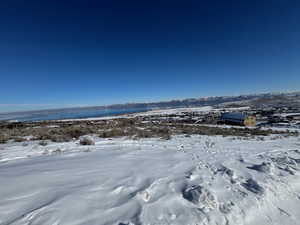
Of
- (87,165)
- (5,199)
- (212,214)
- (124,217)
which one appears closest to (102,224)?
(124,217)

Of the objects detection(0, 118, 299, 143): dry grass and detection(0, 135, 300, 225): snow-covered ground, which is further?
detection(0, 118, 299, 143): dry grass

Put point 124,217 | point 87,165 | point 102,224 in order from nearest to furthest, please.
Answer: point 102,224, point 124,217, point 87,165

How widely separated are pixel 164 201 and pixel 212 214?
824mm

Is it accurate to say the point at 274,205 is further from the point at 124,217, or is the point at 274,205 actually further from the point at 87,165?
the point at 87,165

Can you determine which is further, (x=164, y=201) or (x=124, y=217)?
(x=164, y=201)

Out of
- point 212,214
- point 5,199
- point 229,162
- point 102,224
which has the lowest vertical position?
point 229,162

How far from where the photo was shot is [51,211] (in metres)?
2.51

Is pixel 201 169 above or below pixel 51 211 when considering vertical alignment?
below

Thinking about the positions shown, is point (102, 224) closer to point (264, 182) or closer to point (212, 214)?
point (212, 214)

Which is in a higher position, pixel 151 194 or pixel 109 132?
pixel 151 194

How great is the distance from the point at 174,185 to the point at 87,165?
2.82m

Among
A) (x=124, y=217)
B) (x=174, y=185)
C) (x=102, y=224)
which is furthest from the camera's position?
(x=174, y=185)

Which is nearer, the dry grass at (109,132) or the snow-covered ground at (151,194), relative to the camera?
the snow-covered ground at (151,194)

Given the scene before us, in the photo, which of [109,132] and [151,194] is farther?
[109,132]
